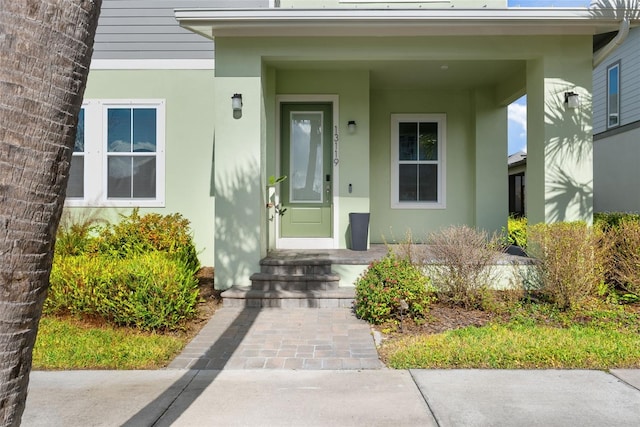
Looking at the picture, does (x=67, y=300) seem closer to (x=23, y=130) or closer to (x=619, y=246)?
(x=23, y=130)

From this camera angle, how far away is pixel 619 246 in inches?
218

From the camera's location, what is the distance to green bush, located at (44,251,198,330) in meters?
4.76

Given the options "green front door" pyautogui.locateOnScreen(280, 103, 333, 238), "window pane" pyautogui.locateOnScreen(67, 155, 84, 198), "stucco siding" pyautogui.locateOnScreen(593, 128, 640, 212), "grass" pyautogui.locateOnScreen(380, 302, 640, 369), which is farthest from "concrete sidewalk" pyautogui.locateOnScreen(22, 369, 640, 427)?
"stucco siding" pyautogui.locateOnScreen(593, 128, 640, 212)

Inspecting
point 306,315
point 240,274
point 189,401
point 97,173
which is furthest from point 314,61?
point 189,401

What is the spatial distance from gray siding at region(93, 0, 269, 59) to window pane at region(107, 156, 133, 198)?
1999 mm

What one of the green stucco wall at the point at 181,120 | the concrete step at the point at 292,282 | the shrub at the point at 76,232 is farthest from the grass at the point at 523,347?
the green stucco wall at the point at 181,120

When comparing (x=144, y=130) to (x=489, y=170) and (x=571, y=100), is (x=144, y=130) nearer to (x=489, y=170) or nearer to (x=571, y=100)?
(x=489, y=170)

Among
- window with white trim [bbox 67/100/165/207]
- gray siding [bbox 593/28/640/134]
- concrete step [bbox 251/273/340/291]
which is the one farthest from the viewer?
gray siding [bbox 593/28/640/134]

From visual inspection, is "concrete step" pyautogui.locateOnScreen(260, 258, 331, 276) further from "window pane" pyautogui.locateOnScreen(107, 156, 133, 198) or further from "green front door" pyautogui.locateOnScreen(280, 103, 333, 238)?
"window pane" pyautogui.locateOnScreen(107, 156, 133, 198)

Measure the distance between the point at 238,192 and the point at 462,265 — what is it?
3334 mm

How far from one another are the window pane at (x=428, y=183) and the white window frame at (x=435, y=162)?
67 millimetres

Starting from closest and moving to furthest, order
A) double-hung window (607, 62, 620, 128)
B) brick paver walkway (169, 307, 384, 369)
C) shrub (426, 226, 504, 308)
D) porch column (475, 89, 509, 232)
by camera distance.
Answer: brick paver walkway (169, 307, 384, 369), shrub (426, 226, 504, 308), porch column (475, 89, 509, 232), double-hung window (607, 62, 620, 128)

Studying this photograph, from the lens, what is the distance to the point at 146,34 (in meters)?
8.16

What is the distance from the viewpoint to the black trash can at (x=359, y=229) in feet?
24.2
